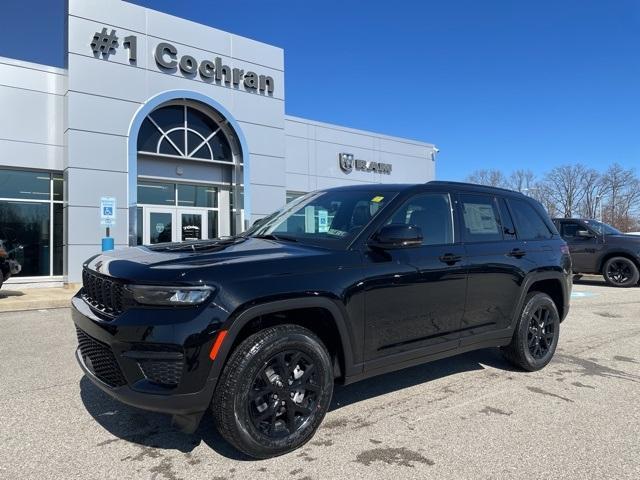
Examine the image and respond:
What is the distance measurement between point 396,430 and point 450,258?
1442 mm

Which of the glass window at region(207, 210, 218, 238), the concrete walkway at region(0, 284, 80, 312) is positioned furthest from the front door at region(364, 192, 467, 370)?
the glass window at region(207, 210, 218, 238)

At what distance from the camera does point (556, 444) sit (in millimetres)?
3305

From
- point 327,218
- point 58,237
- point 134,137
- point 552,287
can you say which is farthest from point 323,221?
point 58,237

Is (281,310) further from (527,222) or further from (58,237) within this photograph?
(58,237)

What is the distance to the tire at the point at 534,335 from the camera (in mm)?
4793

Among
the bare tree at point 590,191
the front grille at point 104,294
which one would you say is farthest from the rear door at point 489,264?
the bare tree at point 590,191

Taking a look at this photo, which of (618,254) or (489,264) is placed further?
A: (618,254)

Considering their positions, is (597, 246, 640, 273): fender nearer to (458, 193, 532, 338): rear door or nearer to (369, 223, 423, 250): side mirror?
(458, 193, 532, 338): rear door

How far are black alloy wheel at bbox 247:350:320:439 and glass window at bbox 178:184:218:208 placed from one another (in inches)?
548

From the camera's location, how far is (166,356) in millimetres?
2711

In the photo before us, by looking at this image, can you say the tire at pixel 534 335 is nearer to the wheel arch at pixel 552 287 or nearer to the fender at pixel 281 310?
the wheel arch at pixel 552 287

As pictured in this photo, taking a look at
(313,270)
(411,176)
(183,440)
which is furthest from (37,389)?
(411,176)

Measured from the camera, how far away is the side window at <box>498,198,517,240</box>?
4.77 metres

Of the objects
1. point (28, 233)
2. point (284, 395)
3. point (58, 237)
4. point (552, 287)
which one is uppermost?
point (28, 233)
